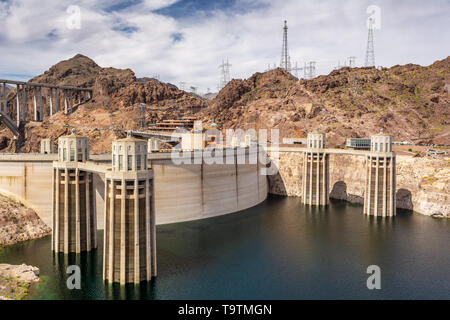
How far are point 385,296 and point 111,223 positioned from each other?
30336 millimetres

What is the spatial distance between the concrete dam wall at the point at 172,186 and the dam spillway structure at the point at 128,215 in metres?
22.4

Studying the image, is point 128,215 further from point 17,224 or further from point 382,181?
point 382,181

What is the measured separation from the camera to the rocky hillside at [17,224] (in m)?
56.3

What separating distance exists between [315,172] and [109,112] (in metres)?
89.8

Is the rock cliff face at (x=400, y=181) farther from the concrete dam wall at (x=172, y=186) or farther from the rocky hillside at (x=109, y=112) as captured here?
the rocky hillside at (x=109, y=112)

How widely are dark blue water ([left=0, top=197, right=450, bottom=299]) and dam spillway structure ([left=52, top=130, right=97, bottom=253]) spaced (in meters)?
2.02

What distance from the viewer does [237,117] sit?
137 meters

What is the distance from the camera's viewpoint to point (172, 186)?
67.1 m

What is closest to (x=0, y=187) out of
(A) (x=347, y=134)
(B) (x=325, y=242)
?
(B) (x=325, y=242)

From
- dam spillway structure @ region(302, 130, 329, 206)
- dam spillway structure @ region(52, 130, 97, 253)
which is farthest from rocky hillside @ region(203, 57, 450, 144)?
dam spillway structure @ region(52, 130, 97, 253)

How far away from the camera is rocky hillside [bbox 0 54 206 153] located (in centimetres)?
13068

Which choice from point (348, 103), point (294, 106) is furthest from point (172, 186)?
point (348, 103)

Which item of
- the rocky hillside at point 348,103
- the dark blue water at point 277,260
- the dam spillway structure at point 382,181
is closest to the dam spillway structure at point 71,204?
the dark blue water at point 277,260
